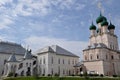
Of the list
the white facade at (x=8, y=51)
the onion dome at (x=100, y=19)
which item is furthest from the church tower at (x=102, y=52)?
the white facade at (x=8, y=51)

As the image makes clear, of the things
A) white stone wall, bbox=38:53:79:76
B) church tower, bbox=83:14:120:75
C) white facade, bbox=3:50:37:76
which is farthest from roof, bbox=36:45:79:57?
church tower, bbox=83:14:120:75

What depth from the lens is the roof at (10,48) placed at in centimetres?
5632

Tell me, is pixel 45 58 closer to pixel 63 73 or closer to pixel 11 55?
pixel 63 73

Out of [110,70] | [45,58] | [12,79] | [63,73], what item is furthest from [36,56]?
[110,70]

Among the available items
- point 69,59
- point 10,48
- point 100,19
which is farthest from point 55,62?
point 100,19

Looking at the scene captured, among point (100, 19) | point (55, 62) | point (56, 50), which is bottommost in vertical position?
point (55, 62)

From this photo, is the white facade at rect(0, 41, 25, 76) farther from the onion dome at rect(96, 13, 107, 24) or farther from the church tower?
the onion dome at rect(96, 13, 107, 24)

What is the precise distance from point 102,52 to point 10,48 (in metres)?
32.4

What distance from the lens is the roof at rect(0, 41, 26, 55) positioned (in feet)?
185

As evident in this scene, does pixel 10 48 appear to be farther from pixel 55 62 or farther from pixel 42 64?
pixel 55 62

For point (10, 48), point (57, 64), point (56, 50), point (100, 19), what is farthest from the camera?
point (10, 48)

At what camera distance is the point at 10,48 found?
193 ft

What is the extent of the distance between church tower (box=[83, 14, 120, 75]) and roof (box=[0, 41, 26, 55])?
2504cm

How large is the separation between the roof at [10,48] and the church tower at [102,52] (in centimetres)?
2504
